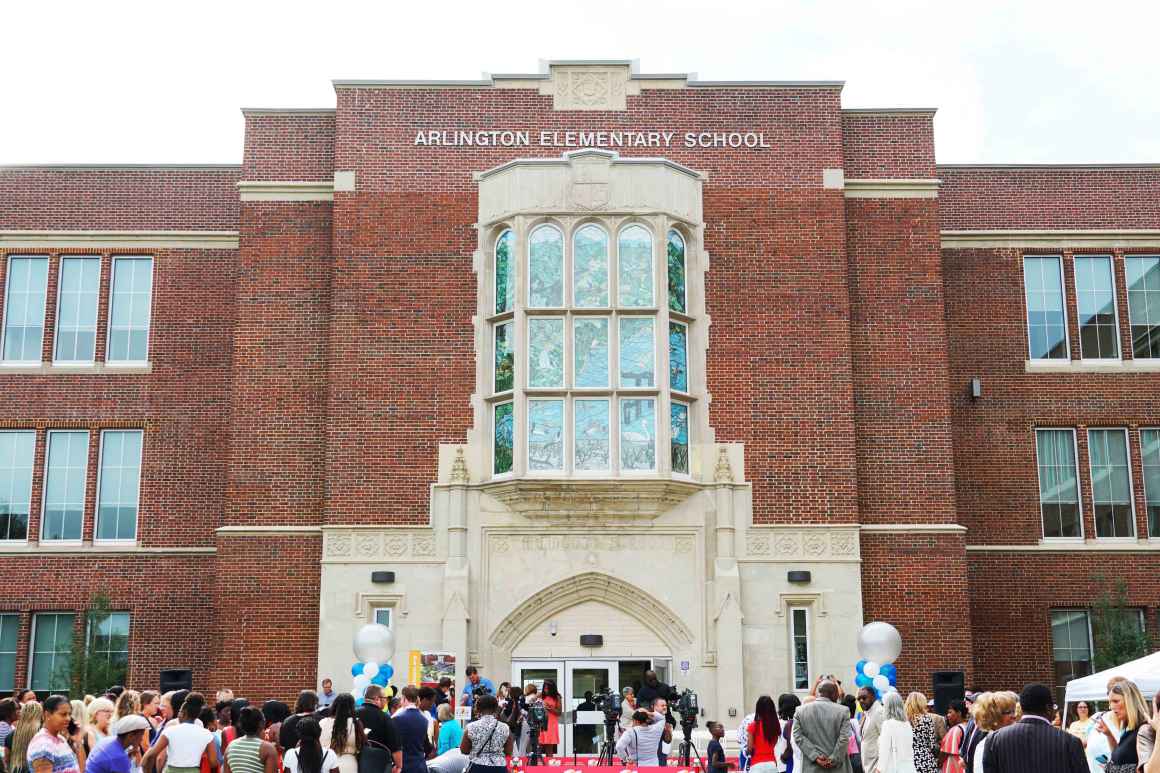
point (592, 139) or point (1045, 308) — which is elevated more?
point (592, 139)

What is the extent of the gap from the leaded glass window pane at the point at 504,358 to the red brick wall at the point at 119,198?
20.6 ft

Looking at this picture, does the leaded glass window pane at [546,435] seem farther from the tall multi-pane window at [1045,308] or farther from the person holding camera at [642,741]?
the tall multi-pane window at [1045,308]

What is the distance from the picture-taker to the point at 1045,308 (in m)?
26.5

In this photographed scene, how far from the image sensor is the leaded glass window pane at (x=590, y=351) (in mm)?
23266

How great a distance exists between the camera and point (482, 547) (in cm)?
2322

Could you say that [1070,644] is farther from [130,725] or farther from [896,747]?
[130,725]

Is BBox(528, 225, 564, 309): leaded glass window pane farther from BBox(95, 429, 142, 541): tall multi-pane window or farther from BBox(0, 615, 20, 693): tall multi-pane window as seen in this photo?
BBox(0, 615, 20, 693): tall multi-pane window

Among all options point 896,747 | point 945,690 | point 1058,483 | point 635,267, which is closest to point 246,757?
point 896,747

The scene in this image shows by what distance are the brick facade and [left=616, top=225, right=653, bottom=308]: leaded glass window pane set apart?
131cm

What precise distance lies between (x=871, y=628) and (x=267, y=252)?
40.9 feet

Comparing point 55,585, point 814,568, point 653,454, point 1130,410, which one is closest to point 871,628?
point 814,568

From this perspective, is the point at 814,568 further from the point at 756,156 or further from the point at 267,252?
the point at 267,252

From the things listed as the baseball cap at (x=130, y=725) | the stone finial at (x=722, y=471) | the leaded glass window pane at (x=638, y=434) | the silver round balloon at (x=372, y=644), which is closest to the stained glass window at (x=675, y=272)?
the leaded glass window pane at (x=638, y=434)

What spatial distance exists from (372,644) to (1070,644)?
515 inches
